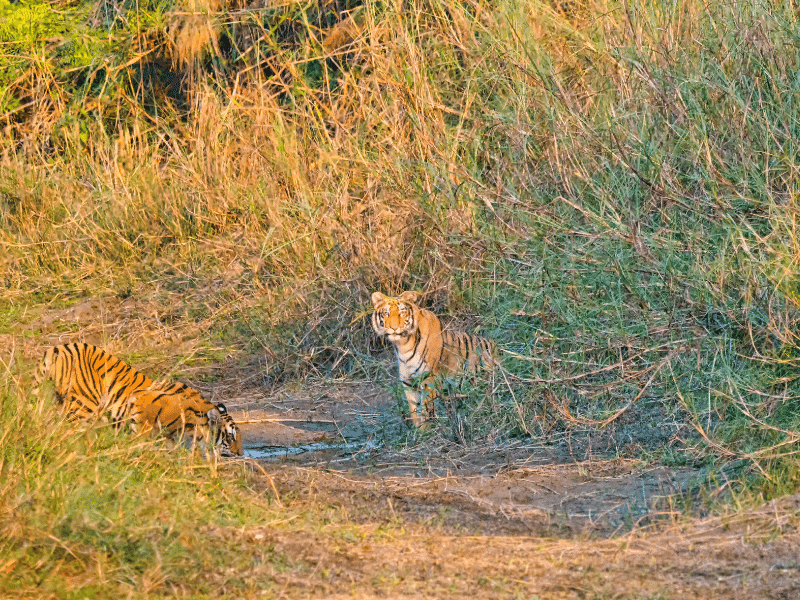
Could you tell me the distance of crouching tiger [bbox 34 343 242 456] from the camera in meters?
5.87

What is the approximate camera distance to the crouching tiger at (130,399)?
587cm

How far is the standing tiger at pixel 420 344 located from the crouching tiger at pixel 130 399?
3.60 feet

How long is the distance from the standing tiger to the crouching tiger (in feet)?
3.60

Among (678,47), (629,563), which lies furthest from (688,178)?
(629,563)

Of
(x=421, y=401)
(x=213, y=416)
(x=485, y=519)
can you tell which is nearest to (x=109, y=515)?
(x=485, y=519)

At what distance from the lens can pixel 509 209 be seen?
6266mm

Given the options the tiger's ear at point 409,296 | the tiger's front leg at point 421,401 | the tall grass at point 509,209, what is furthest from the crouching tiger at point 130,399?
the tall grass at point 509,209

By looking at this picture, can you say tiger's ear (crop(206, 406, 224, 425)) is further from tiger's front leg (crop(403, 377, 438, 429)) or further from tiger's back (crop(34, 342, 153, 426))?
tiger's front leg (crop(403, 377, 438, 429))

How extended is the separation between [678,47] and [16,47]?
7.90 metres

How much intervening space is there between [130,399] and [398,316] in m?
1.59

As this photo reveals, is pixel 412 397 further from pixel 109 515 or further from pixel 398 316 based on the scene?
pixel 109 515

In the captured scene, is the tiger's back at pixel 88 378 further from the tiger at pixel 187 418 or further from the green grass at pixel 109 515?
the green grass at pixel 109 515

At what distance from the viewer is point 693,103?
19.7 ft

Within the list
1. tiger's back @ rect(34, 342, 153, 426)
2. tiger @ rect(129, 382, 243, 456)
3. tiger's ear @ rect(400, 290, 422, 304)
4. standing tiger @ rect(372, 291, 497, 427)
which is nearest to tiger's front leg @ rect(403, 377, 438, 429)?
standing tiger @ rect(372, 291, 497, 427)
